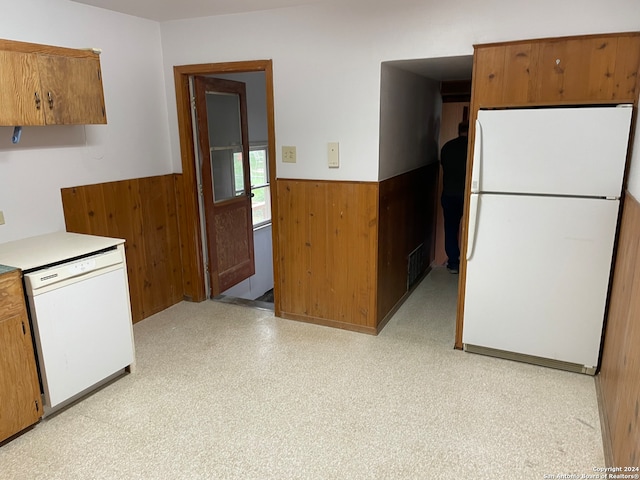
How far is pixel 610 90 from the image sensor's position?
2438mm

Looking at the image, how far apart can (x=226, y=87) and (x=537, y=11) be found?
256 cm

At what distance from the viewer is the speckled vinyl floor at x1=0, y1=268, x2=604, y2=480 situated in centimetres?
206

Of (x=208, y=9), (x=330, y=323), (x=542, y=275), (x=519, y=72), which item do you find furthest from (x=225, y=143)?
(x=542, y=275)

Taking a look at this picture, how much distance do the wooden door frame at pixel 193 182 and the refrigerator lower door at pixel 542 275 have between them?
150 centimetres

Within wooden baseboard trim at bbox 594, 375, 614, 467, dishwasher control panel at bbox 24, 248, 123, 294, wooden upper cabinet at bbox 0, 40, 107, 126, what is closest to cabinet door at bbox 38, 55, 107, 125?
wooden upper cabinet at bbox 0, 40, 107, 126

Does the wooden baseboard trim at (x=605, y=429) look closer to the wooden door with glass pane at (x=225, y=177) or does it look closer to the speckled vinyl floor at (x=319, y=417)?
the speckled vinyl floor at (x=319, y=417)

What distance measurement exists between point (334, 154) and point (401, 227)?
940mm

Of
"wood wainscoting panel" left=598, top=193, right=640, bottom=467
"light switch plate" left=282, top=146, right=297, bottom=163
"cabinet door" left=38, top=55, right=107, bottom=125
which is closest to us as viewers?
"wood wainscoting panel" left=598, top=193, right=640, bottom=467

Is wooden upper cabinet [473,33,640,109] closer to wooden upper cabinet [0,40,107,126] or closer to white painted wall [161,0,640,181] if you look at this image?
white painted wall [161,0,640,181]

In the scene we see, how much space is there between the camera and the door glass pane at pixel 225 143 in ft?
13.3

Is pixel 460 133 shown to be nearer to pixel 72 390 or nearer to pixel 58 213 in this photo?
pixel 58 213

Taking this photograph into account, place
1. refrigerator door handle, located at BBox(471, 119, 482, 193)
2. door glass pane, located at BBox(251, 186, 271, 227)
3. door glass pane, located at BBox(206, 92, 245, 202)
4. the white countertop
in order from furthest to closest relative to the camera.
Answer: door glass pane, located at BBox(251, 186, 271, 227), door glass pane, located at BBox(206, 92, 245, 202), refrigerator door handle, located at BBox(471, 119, 482, 193), the white countertop

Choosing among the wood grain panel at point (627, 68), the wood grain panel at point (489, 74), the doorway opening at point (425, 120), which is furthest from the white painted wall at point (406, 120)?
the wood grain panel at point (627, 68)

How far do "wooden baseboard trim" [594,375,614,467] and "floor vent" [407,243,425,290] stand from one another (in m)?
1.75
